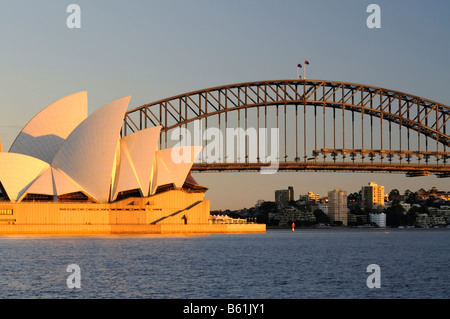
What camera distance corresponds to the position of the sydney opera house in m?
75.6

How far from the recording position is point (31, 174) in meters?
78.4

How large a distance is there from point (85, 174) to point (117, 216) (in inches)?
310

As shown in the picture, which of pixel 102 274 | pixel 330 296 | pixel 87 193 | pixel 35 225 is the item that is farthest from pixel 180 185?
pixel 330 296

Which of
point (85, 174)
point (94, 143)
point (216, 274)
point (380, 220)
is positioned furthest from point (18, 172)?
point (380, 220)

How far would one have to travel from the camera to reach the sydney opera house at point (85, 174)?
2977 inches

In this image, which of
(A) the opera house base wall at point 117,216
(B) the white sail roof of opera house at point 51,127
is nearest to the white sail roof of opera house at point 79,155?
(B) the white sail roof of opera house at point 51,127

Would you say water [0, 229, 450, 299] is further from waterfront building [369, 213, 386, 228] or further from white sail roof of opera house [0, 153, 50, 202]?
waterfront building [369, 213, 386, 228]

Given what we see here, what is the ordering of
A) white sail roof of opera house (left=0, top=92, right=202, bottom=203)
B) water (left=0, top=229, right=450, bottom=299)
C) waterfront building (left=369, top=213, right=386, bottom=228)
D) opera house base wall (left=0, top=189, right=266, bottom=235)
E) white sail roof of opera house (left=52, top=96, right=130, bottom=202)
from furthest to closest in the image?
waterfront building (left=369, top=213, right=386, bottom=228), opera house base wall (left=0, top=189, right=266, bottom=235), white sail roof of opera house (left=0, top=92, right=202, bottom=203), white sail roof of opera house (left=52, top=96, right=130, bottom=202), water (left=0, top=229, right=450, bottom=299)

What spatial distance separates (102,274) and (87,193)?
45.6m

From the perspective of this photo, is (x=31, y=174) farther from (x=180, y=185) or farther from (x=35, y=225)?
(x=180, y=185)

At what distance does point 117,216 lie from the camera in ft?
275

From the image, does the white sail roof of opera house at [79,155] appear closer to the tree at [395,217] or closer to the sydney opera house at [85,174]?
the sydney opera house at [85,174]

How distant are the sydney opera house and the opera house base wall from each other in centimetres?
10

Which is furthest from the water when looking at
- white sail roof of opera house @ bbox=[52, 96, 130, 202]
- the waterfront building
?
the waterfront building
